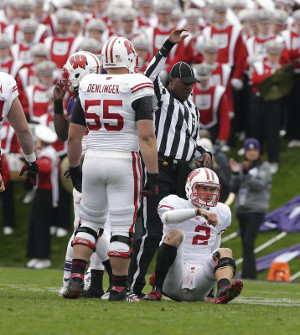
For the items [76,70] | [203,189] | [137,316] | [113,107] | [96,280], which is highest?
[76,70]

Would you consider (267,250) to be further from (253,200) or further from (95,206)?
(95,206)

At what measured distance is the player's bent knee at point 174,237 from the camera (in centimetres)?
626

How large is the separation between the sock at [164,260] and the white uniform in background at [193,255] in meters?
0.06

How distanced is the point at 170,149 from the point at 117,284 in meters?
1.40

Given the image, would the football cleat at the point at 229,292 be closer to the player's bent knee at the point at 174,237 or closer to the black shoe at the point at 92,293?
the player's bent knee at the point at 174,237

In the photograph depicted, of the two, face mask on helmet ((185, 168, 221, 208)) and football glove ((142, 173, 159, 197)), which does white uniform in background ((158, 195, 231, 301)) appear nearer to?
face mask on helmet ((185, 168, 221, 208))

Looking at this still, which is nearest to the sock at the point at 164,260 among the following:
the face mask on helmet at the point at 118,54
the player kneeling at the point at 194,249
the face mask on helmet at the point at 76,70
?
the player kneeling at the point at 194,249

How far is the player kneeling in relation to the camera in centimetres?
620

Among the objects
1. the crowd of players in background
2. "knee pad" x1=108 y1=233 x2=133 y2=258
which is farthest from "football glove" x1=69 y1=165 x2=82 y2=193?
the crowd of players in background

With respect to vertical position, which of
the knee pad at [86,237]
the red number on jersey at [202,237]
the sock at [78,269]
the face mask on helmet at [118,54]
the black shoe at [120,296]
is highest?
the face mask on helmet at [118,54]

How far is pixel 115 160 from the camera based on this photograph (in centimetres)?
602

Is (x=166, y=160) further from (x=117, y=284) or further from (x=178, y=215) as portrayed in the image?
(x=117, y=284)

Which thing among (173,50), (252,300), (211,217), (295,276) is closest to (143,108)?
(211,217)

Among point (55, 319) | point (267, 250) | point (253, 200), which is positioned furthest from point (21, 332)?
point (267, 250)
